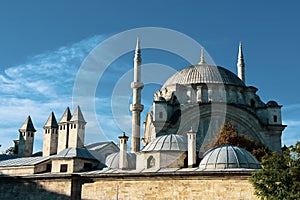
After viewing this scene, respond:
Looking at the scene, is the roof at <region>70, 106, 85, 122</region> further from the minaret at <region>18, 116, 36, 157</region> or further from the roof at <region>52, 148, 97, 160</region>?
the roof at <region>52, 148, 97, 160</region>

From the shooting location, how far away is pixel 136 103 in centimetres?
2344

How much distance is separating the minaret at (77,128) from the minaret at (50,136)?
99.7 inches

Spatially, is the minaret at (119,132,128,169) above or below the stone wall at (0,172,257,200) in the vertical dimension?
above

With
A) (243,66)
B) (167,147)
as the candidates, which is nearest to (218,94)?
(243,66)

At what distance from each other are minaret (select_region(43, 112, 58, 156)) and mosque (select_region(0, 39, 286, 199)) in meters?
0.07

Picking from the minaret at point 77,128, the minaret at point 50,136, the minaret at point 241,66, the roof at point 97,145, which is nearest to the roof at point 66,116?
the minaret at point 77,128

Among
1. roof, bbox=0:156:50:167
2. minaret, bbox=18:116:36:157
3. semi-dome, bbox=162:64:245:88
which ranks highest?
semi-dome, bbox=162:64:245:88

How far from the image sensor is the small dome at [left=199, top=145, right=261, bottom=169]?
14500 millimetres

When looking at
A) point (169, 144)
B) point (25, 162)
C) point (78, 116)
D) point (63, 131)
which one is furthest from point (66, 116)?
point (169, 144)

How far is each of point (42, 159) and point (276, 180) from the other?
1121 cm

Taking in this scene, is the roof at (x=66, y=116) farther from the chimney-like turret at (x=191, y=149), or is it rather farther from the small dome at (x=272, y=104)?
the chimney-like turret at (x=191, y=149)

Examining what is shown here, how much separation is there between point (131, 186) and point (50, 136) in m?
17.1

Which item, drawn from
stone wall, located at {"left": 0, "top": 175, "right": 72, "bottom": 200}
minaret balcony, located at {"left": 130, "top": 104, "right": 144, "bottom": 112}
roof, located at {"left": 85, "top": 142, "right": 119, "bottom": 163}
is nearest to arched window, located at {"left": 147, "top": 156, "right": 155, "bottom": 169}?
stone wall, located at {"left": 0, "top": 175, "right": 72, "bottom": 200}

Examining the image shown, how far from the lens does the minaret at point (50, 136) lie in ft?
99.5
